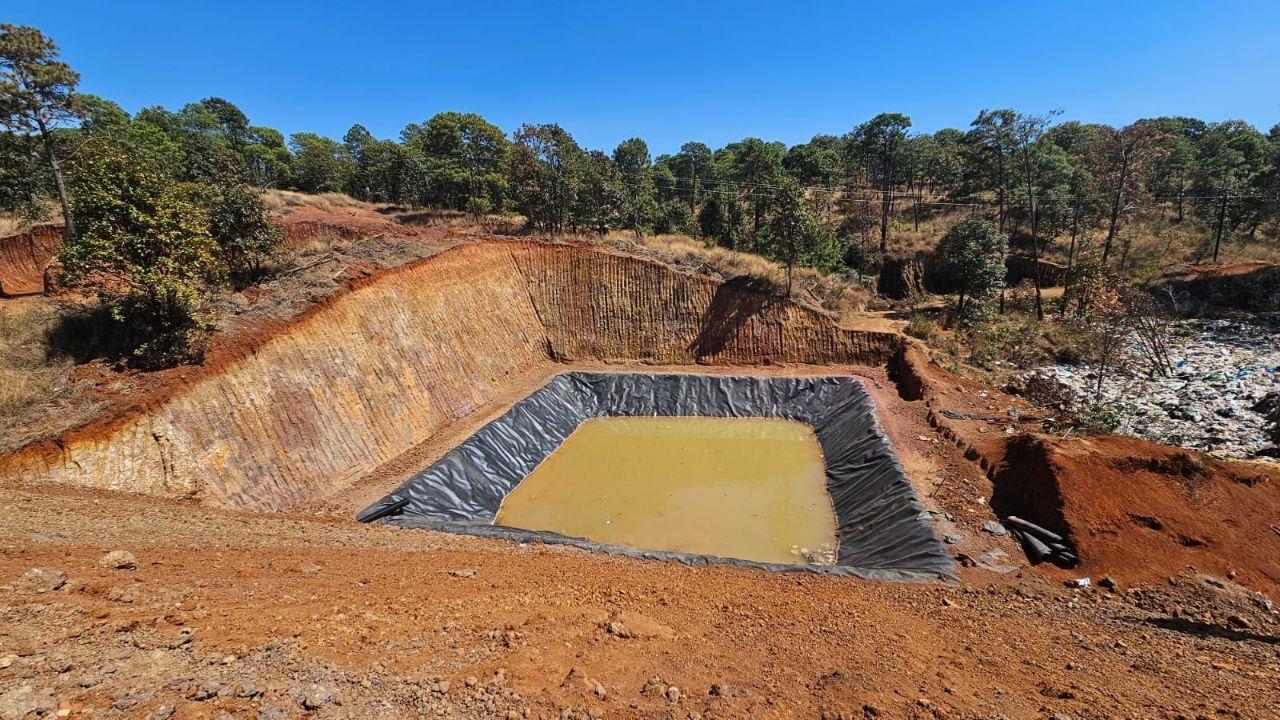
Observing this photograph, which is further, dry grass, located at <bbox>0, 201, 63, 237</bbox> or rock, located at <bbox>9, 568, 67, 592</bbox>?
dry grass, located at <bbox>0, 201, 63, 237</bbox>

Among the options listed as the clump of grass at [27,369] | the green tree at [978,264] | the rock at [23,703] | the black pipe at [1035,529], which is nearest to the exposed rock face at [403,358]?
the clump of grass at [27,369]

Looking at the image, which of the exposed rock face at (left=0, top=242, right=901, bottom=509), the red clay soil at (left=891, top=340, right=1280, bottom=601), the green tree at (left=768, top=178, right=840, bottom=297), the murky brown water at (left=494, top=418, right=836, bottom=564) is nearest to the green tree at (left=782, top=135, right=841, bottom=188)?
the green tree at (left=768, top=178, right=840, bottom=297)

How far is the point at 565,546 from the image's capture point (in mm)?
9531

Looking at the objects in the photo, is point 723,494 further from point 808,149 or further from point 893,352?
point 808,149

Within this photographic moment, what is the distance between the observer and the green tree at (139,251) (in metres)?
9.70

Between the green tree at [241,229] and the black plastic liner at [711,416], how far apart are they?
9.45m

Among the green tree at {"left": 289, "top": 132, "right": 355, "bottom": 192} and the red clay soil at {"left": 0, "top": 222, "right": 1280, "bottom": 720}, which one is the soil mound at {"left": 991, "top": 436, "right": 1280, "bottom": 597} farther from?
the green tree at {"left": 289, "top": 132, "right": 355, "bottom": 192}

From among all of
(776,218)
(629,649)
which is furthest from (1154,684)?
(776,218)

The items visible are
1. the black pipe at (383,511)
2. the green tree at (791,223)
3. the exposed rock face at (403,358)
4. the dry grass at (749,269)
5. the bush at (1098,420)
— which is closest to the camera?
the exposed rock face at (403,358)

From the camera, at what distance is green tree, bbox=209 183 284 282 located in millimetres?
14352

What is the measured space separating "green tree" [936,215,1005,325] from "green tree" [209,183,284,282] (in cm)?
2709

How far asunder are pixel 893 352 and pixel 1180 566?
1221cm

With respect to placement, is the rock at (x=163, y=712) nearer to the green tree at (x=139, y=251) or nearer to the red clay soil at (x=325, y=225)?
the green tree at (x=139, y=251)

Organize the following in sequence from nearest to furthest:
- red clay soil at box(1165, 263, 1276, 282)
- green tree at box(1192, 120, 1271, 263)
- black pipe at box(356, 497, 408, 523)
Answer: black pipe at box(356, 497, 408, 523), red clay soil at box(1165, 263, 1276, 282), green tree at box(1192, 120, 1271, 263)
